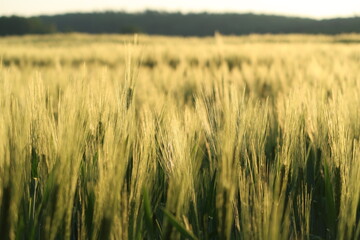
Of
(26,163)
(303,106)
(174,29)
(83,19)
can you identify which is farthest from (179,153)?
(83,19)

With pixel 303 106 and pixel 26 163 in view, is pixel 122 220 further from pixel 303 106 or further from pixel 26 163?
pixel 303 106

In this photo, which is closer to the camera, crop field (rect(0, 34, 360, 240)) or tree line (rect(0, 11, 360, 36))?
crop field (rect(0, 34, 360, 240))

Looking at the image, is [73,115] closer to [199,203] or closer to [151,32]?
[199,203]

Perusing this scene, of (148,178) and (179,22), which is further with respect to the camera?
(179,22)

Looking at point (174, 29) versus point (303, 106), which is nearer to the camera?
point (303, 106)

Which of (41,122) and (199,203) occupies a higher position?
(41,122)

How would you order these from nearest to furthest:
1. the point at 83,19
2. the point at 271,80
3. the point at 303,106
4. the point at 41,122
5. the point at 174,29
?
1. the point at 41,122
2. the point at 303,106
3. the point at 271,80
4. the point at 174,29
5. the point at 83,19

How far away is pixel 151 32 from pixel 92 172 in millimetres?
52390

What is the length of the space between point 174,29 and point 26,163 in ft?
169

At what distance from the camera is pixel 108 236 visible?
0.58m

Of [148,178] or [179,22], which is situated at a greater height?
[179,22]

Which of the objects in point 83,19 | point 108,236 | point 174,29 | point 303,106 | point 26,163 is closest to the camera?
point 108,236

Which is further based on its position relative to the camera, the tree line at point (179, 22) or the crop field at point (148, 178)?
the tree line at point (179, 22)

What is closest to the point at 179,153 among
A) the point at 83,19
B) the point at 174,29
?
the point at 174,29
